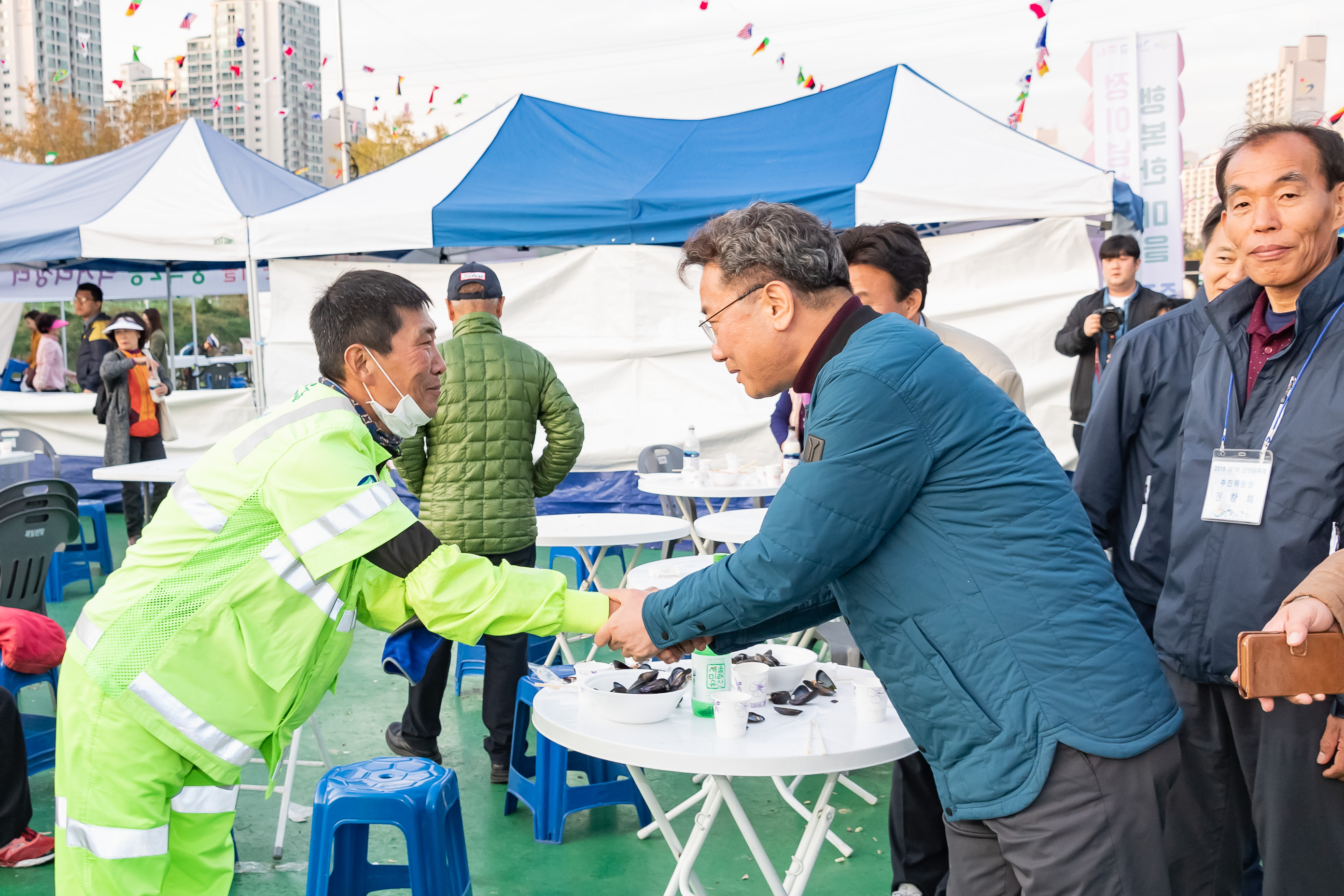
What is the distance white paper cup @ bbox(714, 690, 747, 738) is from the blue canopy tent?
5487 mm

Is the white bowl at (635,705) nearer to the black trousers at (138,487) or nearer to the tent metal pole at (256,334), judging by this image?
the tent metal pole at (256,334)

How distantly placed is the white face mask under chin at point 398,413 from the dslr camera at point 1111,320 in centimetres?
538

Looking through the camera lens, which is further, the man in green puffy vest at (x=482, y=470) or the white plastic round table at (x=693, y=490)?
the white plastic round table at (x=693, y=490)

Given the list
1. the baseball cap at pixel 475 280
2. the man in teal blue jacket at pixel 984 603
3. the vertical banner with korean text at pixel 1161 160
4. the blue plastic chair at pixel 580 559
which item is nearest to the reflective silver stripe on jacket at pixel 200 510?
the man in teal blue jacket at pixel 984 603

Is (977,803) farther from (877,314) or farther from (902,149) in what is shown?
(902,149)

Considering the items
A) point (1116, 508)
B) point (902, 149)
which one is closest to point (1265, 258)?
point (1116, 508)

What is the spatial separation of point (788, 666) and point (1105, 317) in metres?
4.80

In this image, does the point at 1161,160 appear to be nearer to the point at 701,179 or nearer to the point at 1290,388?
the point at 701,179

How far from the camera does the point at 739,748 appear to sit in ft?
7.02

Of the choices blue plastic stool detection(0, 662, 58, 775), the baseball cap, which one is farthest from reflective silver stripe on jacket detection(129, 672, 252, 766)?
the baseball cap

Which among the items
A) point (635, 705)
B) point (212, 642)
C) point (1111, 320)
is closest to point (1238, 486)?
point (635, 705)

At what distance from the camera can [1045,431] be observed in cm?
802

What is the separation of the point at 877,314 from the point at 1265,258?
931 millimetres

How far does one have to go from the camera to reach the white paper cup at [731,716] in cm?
220
